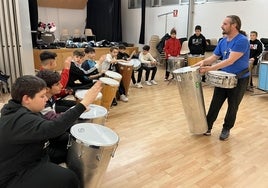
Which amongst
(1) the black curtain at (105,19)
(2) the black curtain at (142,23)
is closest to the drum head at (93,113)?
(2) the black curtain at (142,23)

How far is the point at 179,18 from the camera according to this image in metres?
8.52

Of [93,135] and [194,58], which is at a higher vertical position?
[194,58]

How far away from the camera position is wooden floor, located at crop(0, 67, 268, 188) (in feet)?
7.30

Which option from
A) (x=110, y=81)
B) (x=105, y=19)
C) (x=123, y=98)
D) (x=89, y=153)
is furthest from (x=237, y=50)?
(x=105, y=19)

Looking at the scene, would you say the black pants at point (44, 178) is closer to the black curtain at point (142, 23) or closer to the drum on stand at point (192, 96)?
Result: the drum on stand at point (192, 96)

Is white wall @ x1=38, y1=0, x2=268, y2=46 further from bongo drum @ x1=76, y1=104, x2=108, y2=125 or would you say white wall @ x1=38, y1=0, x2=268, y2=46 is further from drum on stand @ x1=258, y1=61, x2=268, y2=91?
bongo drum @ x1=76, y1=104, x2=108, y2=125

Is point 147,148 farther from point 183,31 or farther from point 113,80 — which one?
point 183,31

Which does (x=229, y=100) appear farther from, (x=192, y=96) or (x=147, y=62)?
(x=147, y=62)

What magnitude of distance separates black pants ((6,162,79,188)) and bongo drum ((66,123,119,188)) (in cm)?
13

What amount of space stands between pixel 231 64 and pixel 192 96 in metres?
0.54

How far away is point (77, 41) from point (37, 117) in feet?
27.7

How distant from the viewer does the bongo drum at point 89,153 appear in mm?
1525

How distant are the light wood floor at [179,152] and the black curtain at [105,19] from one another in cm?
683

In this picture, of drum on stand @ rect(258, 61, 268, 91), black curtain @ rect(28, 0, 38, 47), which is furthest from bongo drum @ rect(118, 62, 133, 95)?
black curtain @ rect(28, 0, 38, 47)
